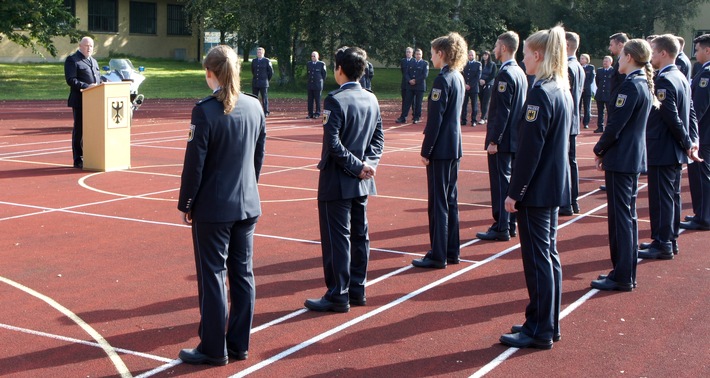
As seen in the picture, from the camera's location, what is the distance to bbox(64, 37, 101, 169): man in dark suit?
14.6 meters

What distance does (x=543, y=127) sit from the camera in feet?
19.5

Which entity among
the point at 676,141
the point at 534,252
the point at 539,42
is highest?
the point at 539,42

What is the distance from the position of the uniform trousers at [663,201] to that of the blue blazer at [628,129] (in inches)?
50.9

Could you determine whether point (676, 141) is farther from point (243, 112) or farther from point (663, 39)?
point (243, 112)

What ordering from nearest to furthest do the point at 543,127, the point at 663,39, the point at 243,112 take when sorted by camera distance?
the point at 243,112, the point at 543,127, the point at 663,39

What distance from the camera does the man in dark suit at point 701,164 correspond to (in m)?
10.4

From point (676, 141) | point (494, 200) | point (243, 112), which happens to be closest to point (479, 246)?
point (494, 200)

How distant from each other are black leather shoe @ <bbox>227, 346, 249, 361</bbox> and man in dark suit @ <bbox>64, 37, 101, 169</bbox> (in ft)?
31.5

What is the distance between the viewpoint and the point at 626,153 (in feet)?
24.9

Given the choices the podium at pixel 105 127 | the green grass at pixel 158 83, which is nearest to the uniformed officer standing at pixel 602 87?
the podium at pixel 105 127

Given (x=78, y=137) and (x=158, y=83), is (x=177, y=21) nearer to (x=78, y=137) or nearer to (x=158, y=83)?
(x=158, y=83)

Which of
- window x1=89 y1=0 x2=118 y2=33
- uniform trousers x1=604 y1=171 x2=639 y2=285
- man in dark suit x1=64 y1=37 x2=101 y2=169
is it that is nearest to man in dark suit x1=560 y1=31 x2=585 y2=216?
uniform trousers x1=604 y1=171 x2=639 y2=285

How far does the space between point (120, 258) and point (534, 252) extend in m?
4.24

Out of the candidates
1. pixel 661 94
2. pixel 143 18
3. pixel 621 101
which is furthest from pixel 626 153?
pixel 143 18
